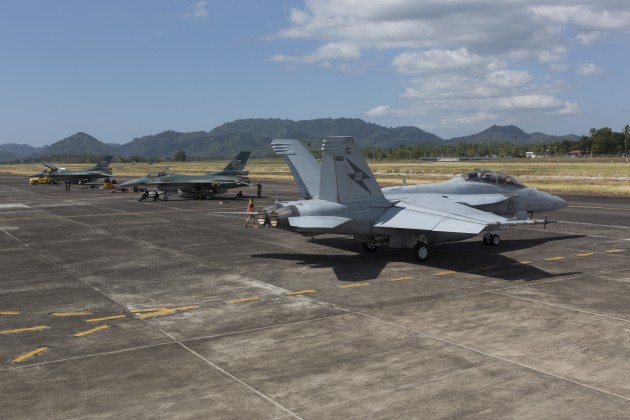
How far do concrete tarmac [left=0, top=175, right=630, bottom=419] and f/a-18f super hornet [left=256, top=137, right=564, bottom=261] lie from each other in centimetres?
109

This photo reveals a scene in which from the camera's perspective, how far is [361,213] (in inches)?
721

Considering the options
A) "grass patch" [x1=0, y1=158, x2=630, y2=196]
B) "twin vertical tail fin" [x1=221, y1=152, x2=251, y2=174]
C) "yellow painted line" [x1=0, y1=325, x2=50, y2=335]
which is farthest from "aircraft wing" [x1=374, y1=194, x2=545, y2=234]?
"twin vertical tail fin" [x1=221, y1=152, x2=251, y2=174]

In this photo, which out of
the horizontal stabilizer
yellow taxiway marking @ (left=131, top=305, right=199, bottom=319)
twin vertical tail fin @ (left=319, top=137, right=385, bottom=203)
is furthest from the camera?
twin vertical tail fin @ (left=319, top=137, right=385, bottom=203)

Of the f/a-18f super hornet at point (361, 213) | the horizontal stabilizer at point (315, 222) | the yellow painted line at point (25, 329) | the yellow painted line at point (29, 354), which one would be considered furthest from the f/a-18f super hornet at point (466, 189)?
the yellow painted line at point (29, 354)

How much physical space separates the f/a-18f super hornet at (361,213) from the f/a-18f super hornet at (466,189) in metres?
2.17

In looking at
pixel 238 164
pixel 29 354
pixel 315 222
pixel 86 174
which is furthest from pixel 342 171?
pixel 86 174

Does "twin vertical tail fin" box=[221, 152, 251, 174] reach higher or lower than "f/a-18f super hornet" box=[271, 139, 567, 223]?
higher

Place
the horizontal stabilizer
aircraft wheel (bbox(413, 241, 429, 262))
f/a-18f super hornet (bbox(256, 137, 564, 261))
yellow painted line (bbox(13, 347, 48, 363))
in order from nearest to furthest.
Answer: yellow painted line (bbox(13, 347, 48, 363)), the horizontal stabilizer, f/a-18f super hornet (bbox(256, 137, 564, 261)), aircraft wheel (bbox(413, 241, 429, 262))

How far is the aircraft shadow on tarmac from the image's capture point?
666 inches

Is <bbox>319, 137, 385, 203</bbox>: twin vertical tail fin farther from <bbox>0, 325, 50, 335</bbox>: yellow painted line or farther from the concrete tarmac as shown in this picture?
<bbox>0, 325, 50, 335</bbox>: yellow painted line

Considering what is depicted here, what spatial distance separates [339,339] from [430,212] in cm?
849

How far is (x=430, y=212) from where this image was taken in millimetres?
18156

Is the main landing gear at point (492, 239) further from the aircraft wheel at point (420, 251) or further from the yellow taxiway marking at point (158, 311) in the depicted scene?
the yellow taxiway marking at point (158, 311)

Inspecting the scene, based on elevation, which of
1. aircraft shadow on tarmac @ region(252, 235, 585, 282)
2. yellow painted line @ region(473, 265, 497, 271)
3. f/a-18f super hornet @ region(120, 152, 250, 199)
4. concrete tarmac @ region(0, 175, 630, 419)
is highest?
f/a-18f super hornet @ region(120, 152, 250, 199)
